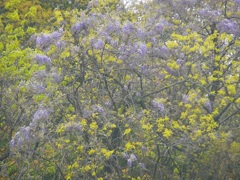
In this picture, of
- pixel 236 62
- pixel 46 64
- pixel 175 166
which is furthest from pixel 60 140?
pixel 236 62

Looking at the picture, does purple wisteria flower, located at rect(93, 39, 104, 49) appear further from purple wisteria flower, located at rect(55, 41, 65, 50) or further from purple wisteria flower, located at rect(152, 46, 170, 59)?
purple wisteria flower, located at rect(152, 46, 170, 59)

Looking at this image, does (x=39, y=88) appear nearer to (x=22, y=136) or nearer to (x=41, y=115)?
(x=41, y=115)

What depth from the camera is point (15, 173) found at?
813 centimetres

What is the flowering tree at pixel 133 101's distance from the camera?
6.65 m

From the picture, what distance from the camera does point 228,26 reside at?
7777 mm

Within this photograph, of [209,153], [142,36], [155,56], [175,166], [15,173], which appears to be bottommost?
[15,173]

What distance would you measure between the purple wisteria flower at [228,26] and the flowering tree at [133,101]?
19 mm

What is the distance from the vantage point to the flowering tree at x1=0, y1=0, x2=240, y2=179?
665 centimetres

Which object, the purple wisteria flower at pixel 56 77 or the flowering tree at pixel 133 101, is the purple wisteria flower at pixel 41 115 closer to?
the flowering tree at pixel 133 101

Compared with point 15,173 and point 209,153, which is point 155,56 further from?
point 15,173

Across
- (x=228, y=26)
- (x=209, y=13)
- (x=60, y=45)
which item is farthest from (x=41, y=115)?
(x=228, y=26)

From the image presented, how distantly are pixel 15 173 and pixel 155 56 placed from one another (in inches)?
140

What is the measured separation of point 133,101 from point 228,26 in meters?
2.28

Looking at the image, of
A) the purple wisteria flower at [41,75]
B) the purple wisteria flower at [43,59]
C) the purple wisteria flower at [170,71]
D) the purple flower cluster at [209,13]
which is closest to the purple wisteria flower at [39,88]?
the purple wisteria flower at [41,75]
